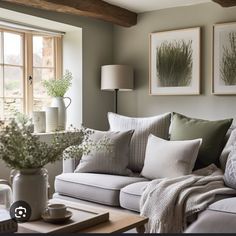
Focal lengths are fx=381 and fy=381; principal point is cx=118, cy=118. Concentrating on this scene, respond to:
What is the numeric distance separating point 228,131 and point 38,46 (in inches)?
90.4

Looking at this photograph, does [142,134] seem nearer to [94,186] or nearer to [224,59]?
[94,186]

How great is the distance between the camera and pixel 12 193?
1.97 meters

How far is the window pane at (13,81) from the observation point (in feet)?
12.9

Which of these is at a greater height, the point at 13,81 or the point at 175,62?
the point at 175,62

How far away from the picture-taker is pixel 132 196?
2.69 meters

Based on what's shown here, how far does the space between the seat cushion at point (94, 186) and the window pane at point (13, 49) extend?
1.49 metres

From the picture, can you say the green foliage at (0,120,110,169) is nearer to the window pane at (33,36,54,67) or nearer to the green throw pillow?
the green throw pillow

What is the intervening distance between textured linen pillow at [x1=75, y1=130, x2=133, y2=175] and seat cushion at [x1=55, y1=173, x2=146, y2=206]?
0.09 metres

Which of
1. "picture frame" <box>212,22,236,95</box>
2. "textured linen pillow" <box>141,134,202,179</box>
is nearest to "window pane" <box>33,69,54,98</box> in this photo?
"textured linen pillow" <box>141,134,202,179</box>

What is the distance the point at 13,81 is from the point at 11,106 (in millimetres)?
267

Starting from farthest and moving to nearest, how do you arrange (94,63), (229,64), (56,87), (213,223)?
(94,63)
(56,87)
(229,64)
(213,223)

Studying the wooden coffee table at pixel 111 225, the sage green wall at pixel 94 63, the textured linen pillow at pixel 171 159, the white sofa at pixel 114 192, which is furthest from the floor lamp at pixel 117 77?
the wooden coffee table at pixel 111 225

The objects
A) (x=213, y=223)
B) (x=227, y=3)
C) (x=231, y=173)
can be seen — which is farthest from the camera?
(x=227, y=3)

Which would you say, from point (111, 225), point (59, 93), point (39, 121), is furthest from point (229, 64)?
point (111, 225)
